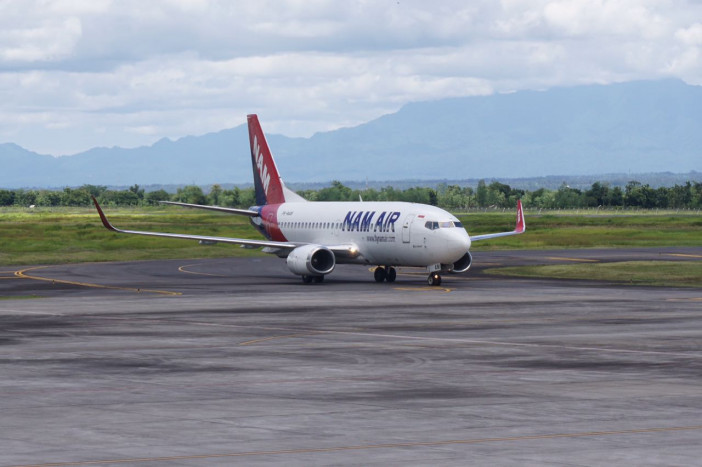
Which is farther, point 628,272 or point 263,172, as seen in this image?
point 263,172

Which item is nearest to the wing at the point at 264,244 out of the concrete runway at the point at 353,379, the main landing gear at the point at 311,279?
the main landing gear at the point at 311,279

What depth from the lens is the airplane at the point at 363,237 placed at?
193 feet

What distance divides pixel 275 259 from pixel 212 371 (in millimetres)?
61837

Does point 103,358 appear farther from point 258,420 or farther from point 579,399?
point 579,399

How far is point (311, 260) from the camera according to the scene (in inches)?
2406

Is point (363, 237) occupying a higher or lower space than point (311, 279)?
higher

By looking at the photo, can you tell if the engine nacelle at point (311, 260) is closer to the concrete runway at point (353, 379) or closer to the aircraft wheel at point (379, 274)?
the aircraft wheel at point (379, 274)

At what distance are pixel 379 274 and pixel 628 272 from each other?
14.4 metres

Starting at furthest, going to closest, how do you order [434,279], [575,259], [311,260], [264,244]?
[575,259]
[264,244]
[311,260]
[434,279]

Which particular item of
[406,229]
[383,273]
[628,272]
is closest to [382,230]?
[406,229]

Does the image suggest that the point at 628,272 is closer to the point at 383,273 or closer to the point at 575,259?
the point at 575,259

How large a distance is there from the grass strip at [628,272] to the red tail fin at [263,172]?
1314 centimetres

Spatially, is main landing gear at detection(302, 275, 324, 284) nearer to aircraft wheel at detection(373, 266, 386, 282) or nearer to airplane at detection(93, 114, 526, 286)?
airplane at detection(93, 114, 526, 286)

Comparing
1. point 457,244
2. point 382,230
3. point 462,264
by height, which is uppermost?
point 382,230
